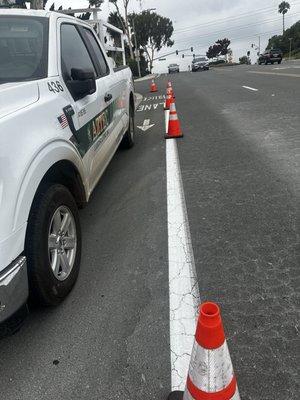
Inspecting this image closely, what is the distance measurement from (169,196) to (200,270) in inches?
70.0

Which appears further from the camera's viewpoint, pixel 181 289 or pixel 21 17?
pixel 21 17

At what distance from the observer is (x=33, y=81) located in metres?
3.16

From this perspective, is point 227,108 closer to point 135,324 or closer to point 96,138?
point 96,138

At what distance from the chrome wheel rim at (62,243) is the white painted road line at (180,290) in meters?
0.79

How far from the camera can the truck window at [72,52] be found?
377cm

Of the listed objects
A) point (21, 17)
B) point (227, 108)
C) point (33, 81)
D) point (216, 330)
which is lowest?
point (227, 108)

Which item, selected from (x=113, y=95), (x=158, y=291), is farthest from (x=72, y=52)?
(x=158, y=291)

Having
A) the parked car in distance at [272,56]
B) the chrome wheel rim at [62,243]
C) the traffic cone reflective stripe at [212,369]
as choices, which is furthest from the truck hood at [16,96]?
the parked car in distance at [272,56]

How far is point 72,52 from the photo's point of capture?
4129 mm

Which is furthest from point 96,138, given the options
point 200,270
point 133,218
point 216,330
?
point 216,330

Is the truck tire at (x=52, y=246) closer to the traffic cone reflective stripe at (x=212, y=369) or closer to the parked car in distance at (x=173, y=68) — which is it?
the traffic cone reflective stripe at (x=212, y=369)

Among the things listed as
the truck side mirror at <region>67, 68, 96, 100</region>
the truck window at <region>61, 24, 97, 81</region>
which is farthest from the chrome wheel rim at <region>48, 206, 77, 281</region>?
the truck window at <region>61, 24, 97, 81</region>

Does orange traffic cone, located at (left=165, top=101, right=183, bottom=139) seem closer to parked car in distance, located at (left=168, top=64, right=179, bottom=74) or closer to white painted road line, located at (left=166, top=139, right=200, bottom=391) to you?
white painted road line, located at (left=166, top=139, right=200, bottom=391)

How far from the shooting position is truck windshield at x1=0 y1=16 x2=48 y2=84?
3.39m
